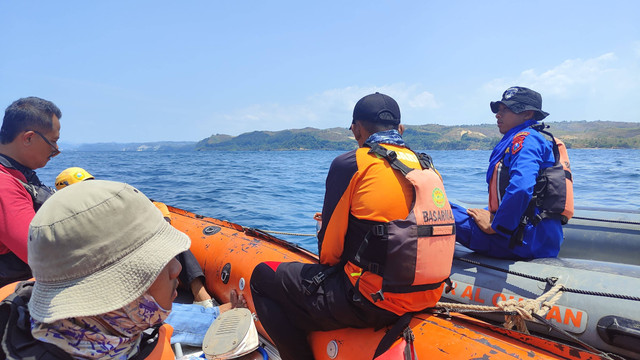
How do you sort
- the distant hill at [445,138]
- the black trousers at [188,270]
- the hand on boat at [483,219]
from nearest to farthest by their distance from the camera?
the hand on boat at [483,219], the black trousers at [188,270], the distant hill at [445,138]

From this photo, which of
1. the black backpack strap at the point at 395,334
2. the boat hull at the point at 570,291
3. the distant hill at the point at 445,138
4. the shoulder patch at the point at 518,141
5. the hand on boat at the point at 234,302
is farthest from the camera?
the distant hill at the point at 445,138

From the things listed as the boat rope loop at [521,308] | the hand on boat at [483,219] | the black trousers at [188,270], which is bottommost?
the black trousers at [188,270]

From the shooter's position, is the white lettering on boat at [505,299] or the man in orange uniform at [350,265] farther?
the white lettering on boat at [505,299]

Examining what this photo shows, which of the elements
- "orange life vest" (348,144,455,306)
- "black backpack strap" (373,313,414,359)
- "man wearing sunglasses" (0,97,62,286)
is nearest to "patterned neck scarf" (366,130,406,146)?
"orange life vest" (348,144,455,306)

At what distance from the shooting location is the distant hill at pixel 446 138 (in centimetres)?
6104

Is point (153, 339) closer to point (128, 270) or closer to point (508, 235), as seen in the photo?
point (128, 270)

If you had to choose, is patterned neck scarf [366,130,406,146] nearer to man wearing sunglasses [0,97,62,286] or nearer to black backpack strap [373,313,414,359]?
black backpack strap [373,313,414,359]

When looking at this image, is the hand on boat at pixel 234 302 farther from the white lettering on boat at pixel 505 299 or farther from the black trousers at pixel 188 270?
the white lettering on boat at pixel 505 299

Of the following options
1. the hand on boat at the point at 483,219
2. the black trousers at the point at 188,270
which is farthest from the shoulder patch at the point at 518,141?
the black trousers at the point at 188,270

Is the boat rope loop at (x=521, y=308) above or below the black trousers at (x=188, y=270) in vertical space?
above

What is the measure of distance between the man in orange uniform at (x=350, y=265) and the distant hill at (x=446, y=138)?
67.0 metres

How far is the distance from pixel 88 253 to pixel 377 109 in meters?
1.74

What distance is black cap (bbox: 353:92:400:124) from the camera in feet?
7.23

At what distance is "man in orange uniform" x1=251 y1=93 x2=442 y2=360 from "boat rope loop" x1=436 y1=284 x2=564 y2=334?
12.6 inches
